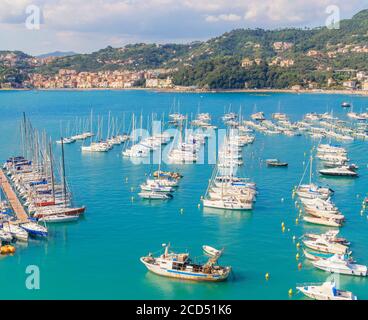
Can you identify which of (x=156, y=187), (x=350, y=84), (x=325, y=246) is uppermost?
(x=350, y=84)

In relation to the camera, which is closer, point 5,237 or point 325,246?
point 325,246

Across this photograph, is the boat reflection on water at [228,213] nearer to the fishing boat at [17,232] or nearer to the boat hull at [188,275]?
the boat hull at [188,275]

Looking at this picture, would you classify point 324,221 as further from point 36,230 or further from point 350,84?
point 350,84

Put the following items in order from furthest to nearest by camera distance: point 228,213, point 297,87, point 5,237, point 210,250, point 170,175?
point 297,87 → point 170,175 → point 228,213 → point 5,237 → point 210,250

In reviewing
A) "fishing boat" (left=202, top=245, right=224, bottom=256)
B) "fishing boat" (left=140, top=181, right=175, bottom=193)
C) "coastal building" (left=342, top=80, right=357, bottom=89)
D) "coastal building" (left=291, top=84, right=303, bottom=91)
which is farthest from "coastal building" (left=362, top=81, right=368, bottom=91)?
"fishing boat" (left=202, top=245, right=224, bottom=256)

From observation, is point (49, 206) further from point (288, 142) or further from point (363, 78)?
point (363, 78)

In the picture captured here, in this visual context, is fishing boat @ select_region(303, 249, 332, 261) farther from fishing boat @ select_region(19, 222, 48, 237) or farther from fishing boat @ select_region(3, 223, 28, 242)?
fishing boat @ select_region(3, 223, 28, 242)

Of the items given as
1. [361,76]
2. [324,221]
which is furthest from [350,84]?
[324,221]
